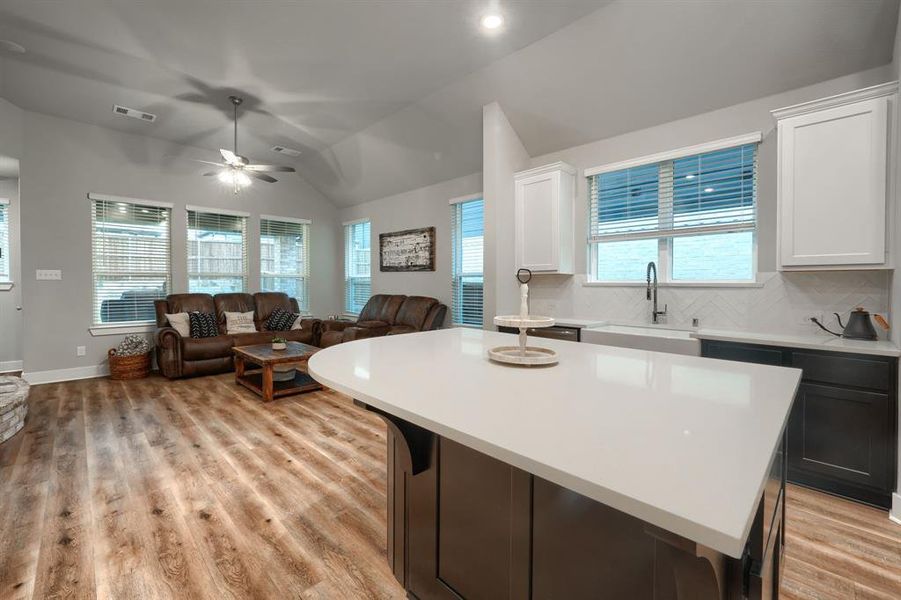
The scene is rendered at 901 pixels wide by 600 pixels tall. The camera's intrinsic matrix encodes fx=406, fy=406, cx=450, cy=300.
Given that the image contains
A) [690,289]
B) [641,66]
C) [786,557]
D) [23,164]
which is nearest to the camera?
[786,557]

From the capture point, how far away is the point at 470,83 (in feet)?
13.0

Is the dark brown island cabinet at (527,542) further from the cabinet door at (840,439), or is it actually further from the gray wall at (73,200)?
the gray wall at (73,200)

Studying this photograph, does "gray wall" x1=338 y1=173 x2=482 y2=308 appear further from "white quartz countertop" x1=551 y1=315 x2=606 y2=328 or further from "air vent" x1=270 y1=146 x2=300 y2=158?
"white quartz countertop" x1=551 y1=315 x2=606 y2=328

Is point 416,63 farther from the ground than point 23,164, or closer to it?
farther from the ground

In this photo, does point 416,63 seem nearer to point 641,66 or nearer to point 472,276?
point 641,66

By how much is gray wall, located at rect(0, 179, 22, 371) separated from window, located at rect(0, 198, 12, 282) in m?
0.03

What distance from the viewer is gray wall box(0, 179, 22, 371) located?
569cm

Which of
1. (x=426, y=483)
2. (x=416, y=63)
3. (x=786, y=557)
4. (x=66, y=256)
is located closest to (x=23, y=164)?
(x=66, y=256)

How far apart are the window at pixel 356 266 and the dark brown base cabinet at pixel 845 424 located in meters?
5.91

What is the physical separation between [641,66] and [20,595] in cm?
466

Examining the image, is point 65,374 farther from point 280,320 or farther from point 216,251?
point 280,320

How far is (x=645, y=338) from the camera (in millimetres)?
3029

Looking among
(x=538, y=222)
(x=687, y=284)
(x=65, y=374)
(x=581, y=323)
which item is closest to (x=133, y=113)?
(x=65, y=374)

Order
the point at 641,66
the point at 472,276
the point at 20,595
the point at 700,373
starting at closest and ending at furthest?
the point at 700,373 < the point at 20,595 < the point at 641,66 < the point at 472,276
